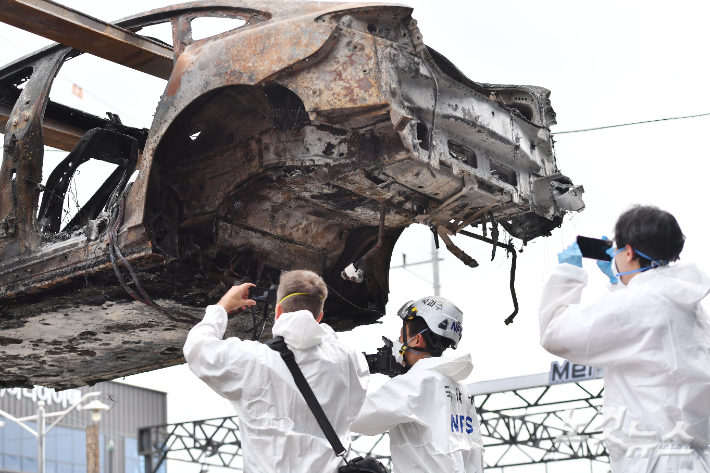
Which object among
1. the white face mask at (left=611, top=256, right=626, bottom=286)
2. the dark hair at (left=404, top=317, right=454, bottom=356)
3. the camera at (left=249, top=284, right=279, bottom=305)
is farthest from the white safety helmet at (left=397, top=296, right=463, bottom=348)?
the white face mask at (left=611, top=256, right=626, bottom=286)

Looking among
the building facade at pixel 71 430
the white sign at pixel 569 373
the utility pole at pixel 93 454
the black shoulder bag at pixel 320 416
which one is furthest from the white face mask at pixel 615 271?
the building facade at pixel 71 430

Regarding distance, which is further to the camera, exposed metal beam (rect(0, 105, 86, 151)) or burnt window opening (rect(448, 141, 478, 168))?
exposed metal beam (rect(0, 105, 86, 151))

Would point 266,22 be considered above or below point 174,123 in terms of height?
above

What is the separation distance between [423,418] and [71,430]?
36.9 metres

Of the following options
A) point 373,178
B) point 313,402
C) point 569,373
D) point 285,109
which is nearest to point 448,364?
point 373,178

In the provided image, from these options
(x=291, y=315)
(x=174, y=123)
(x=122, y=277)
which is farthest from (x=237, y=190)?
(x=291, y=315)

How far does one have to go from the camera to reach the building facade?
34.9 m

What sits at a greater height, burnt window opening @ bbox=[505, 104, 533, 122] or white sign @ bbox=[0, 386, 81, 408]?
white sign @ bbox=[0, 386, 81, 408]

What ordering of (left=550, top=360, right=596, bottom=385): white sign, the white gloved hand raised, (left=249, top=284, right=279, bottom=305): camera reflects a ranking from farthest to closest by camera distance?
(left=550, top=360, right=596, bottom=385): white sign → (left=249, top=284, right=279, bottom=305): camera → the white gloved hand raised

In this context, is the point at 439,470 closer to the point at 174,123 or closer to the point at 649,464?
the point at 649,464

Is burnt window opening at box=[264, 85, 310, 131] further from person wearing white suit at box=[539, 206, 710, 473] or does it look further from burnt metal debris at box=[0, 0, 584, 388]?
person wearing white suit at box=[539, 206, 710, 473]

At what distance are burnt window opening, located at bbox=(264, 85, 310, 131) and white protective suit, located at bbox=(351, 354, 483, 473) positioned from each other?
4.43ft

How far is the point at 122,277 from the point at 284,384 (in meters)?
1.45

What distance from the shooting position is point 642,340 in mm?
2777
